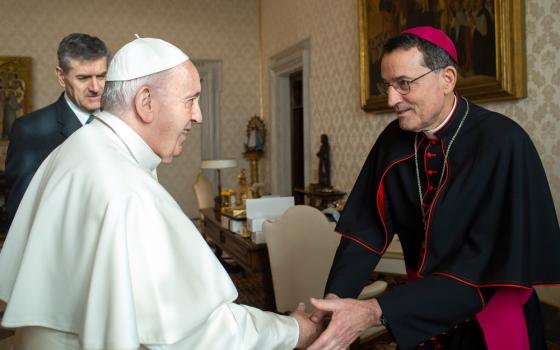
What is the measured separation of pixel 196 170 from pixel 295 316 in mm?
7693

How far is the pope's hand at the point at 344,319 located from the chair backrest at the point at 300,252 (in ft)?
3.43

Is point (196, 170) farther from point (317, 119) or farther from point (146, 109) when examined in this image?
point (146, 109)

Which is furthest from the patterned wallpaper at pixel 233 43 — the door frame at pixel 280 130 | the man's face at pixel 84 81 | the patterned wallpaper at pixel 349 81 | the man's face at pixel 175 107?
the man's face at pixel 175 107

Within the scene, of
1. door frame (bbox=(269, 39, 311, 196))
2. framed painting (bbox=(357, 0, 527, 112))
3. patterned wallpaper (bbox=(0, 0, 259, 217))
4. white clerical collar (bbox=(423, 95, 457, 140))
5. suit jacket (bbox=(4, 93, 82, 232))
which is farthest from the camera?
door frame (bbox=(269, 39, 311, 196))

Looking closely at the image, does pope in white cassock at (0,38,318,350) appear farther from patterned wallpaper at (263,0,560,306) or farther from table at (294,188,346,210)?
table at (294,188,346,210)

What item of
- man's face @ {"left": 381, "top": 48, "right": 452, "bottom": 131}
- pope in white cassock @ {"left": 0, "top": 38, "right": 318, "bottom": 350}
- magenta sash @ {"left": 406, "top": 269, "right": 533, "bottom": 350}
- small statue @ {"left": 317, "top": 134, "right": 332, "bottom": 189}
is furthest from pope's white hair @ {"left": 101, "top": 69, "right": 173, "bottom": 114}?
small statue @ {"left": 317, "top": 134, "right": 332, "bottom": 189}

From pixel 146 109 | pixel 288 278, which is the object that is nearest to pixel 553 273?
pixel 146 109

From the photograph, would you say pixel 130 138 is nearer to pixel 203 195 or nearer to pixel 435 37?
pixel 435 37

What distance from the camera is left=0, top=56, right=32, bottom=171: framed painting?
8188mm

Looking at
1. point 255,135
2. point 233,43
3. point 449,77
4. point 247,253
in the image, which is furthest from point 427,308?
point 233,43

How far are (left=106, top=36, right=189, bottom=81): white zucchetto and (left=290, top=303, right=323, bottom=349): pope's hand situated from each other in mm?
1000

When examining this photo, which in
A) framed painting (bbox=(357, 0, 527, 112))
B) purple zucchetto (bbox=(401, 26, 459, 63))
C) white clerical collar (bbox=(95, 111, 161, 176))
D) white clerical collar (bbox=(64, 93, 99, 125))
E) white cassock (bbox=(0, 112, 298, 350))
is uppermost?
framed painting (bbox=(357, 0, 527, 112))

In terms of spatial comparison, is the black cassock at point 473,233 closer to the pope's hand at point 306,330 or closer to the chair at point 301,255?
the pope's hand at point 306,330

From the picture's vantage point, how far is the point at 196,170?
30.9ft
